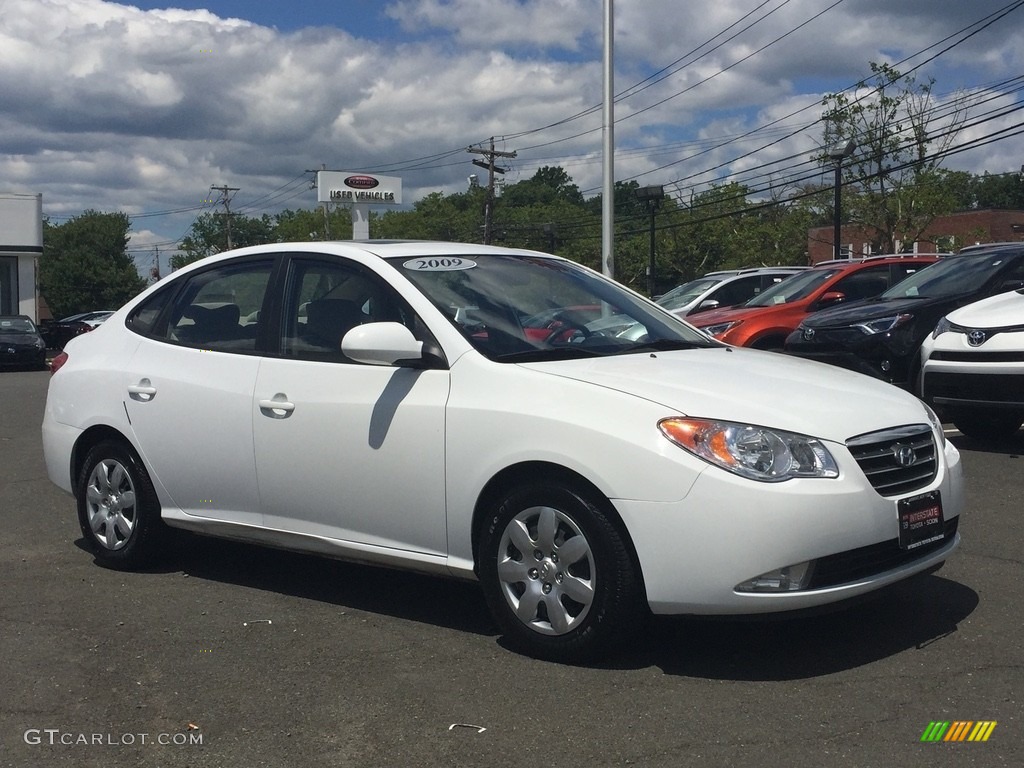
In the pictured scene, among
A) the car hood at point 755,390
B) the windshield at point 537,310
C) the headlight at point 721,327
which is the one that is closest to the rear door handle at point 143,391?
the windshield at point 537,310

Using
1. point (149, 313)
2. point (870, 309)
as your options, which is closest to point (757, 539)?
point (149, 313)

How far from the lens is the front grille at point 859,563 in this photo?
4.04m

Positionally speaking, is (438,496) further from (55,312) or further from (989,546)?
(55,312)

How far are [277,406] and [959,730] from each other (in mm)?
3038

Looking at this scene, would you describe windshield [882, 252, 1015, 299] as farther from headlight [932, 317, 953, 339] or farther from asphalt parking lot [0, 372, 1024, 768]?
asphalt parking lot [0, 372, 1024, 768]

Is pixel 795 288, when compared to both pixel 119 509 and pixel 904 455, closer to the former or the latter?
pixel 119 509

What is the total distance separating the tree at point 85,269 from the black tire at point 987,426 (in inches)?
3188

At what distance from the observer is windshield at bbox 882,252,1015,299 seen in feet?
36.9

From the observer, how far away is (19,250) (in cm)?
4241

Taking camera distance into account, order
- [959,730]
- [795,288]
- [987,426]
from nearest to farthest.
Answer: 1. [959,730]
2. [987,426]
3. [795,288]

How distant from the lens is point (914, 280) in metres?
12.1

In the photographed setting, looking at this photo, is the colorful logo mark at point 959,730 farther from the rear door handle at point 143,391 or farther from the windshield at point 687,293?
the windshield at point 687,293

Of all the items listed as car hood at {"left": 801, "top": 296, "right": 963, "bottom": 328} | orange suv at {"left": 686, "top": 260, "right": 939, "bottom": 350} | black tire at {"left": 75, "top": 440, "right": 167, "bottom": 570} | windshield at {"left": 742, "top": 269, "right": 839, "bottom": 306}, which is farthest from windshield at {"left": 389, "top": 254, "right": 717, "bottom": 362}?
windshield at {"left": 742, "top": 269, "right": 839, "bottom": 306}

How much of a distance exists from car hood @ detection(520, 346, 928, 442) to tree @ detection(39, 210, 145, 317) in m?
84.3
